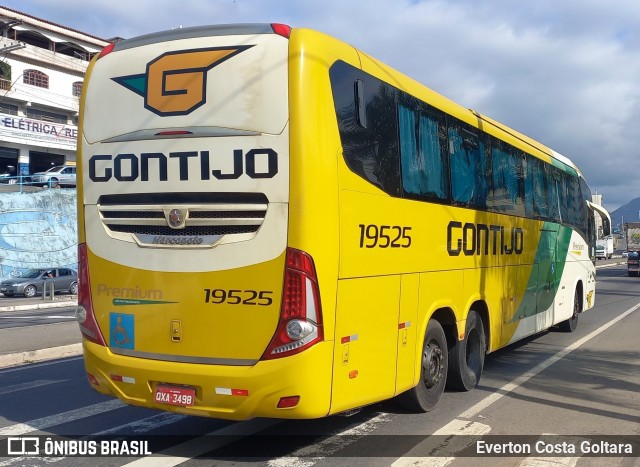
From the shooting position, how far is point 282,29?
17.4 feet

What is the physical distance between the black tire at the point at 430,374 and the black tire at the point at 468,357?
48cm

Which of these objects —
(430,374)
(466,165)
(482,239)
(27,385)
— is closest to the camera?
(430,374)

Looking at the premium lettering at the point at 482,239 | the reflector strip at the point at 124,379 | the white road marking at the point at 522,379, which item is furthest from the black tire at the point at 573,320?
the reflector strip at the point at 124,379

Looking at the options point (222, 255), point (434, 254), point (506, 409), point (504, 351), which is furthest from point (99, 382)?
point (504, 351)

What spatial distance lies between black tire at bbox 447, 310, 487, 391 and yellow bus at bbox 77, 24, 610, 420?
1.26m

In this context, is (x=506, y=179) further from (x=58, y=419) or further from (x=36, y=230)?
(x=36, y=230)

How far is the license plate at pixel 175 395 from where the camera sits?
17.1ft

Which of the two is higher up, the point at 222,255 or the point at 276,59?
the point at 276,59

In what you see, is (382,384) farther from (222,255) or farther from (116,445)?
(116,445)

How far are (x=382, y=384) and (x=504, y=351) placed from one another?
648 centimetres

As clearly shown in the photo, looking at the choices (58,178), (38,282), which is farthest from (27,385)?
(58,178)

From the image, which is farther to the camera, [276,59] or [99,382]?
[99,382]

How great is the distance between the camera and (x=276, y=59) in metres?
5.18

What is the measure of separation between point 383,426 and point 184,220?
2951 millimetres
